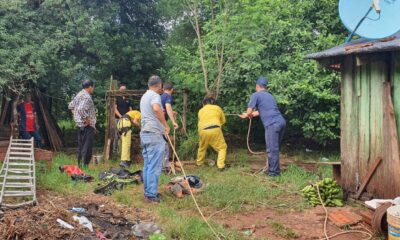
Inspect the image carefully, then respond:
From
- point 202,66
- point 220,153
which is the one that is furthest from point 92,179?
point 202,66

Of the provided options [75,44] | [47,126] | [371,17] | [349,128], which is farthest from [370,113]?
[47,126]

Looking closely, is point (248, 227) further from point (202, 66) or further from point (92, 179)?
point (202, 66)

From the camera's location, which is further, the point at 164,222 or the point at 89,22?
the point at 89,22

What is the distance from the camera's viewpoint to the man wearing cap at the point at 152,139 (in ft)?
21.5

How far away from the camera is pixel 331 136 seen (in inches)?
405

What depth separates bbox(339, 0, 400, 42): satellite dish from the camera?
19.4ft

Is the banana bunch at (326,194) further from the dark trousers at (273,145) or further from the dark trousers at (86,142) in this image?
the dark trousers at (86,142)

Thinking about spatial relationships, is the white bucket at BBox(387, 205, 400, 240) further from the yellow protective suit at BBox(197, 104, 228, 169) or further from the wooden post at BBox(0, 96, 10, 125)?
the wooden post at BBox(0, 96, 10, 125)

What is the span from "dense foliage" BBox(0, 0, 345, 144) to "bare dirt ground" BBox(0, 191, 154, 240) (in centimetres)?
469

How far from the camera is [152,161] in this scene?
6.59 m

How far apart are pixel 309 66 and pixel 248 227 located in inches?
235

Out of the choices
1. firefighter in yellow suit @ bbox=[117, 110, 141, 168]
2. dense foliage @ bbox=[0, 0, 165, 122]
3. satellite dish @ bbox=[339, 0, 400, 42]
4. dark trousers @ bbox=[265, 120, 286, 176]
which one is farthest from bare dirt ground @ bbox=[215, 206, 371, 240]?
dense foliage @ bbox=[0, 0, 165, 122]

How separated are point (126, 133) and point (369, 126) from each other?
5322 mm

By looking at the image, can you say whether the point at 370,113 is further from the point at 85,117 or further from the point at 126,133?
the point at 85,117
